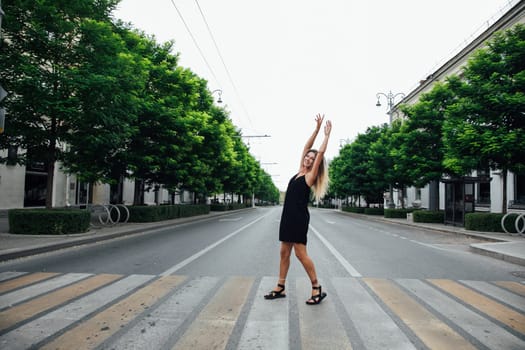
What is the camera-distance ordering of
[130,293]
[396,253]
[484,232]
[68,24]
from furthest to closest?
[484,232] < [68,24] < [396,253] < [130,293]

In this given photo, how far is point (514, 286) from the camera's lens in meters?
5.62

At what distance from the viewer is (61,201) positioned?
2695 cm

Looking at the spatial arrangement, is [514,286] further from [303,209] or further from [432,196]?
[432,196]

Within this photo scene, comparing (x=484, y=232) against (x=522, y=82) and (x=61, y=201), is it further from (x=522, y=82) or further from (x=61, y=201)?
(x=61, y=201)

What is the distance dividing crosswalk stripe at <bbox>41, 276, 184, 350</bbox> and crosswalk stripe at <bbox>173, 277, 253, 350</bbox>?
0.76 m

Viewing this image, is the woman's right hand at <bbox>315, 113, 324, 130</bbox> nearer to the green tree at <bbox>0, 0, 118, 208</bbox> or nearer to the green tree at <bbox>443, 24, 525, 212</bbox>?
the green tree at <bbox>0, 0, 118, 208</bbox>

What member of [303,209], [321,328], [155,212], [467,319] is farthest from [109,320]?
[155,212]

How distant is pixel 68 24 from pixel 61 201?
20.4 m

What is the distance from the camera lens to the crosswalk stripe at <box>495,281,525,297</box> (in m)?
5.26

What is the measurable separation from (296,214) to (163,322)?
1980mm

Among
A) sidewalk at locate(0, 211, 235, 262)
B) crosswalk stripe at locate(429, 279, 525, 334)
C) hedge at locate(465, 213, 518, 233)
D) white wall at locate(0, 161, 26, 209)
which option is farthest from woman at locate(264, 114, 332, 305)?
white wall at locate(0, 161, 26, 209)

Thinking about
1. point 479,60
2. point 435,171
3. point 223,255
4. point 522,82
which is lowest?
point 223,255

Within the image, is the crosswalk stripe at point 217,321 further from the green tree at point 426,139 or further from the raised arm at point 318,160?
the green tree at point 426,139

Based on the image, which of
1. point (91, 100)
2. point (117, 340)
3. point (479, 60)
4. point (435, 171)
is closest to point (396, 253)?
point (117, 340)
